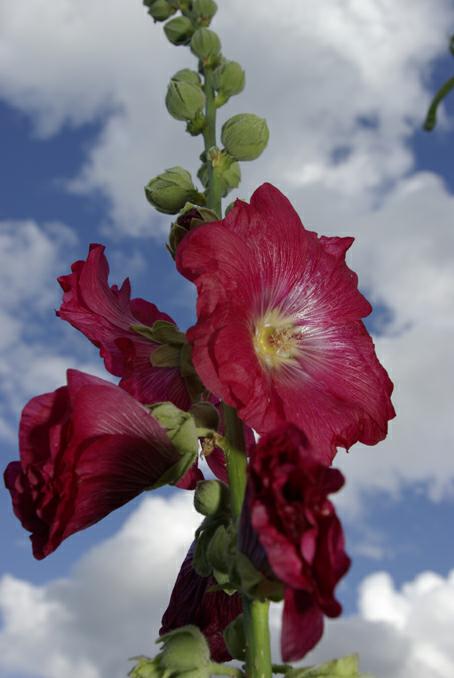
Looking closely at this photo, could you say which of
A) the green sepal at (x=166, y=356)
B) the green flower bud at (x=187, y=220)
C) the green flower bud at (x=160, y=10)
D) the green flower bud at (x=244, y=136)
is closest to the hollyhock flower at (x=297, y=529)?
the green sepal at (x=166, y=356)

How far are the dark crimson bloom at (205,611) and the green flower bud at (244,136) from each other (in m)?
1.42

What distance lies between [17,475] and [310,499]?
0.92 metres

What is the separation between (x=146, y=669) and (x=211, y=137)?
184 centimetres

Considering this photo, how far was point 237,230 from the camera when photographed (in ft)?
8.59

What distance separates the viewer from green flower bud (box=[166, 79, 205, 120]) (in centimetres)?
324

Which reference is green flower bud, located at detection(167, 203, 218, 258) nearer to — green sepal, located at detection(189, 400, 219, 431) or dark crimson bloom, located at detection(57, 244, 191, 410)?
dark crimson bloom, located at detection(57, 244, 191, 410)

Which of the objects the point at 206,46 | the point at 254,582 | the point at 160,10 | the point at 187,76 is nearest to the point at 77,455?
the point at 254,582

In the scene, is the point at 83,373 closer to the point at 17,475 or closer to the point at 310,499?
the point at 17,475

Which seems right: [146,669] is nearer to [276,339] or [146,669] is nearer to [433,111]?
[276,339]

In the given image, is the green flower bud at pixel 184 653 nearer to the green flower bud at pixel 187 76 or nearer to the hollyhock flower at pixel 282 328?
the hollyhock flower at pixel 282 328

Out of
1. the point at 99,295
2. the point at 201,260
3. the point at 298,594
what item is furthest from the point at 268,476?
the point at 99,295

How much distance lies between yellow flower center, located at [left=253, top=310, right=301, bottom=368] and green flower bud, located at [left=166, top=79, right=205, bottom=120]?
876 millimetres

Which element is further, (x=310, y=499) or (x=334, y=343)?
(x=334, y=343)

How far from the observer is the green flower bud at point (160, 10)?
3775 millimetres
